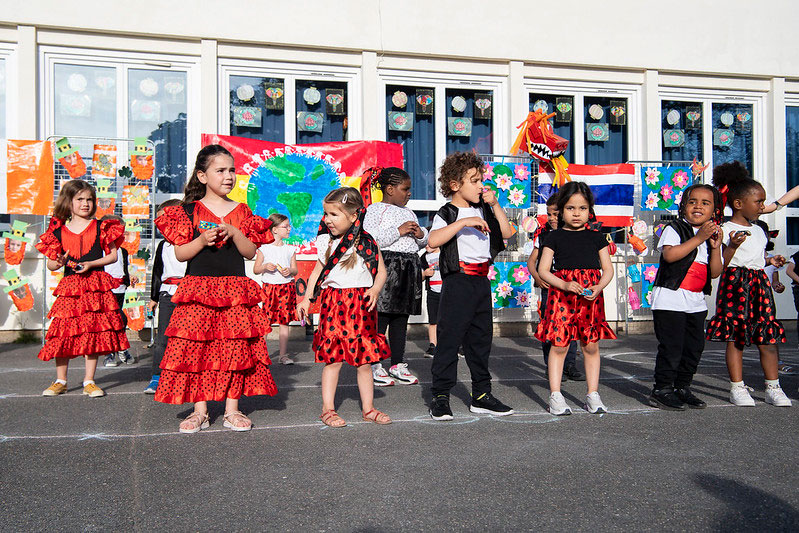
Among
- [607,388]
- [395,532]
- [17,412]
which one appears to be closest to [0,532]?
[395,532]

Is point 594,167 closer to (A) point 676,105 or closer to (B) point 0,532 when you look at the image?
(A) point 676,105

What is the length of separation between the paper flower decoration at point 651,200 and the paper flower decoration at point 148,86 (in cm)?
738

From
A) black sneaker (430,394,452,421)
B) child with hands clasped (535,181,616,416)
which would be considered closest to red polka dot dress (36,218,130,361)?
black sneaker (430,394,452,421)

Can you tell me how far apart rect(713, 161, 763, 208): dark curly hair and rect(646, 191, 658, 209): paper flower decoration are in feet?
→ 16.5

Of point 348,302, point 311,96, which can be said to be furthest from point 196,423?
point 311,96

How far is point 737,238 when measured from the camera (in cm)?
528

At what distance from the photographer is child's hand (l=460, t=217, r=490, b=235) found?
471 cm

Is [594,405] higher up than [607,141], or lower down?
lower down

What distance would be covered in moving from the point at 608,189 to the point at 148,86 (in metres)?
6.85

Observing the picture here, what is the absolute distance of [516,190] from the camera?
10453 millimetres

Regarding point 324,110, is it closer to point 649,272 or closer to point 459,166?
point 649,272

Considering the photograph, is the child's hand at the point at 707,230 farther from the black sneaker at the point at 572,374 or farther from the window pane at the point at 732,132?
the window pane at the point at 732,132

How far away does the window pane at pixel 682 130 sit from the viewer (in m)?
12.2

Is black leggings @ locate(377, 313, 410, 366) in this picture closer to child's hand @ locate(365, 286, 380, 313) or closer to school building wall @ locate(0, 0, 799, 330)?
child's hand @ locate(365, 286, 380, 313)
